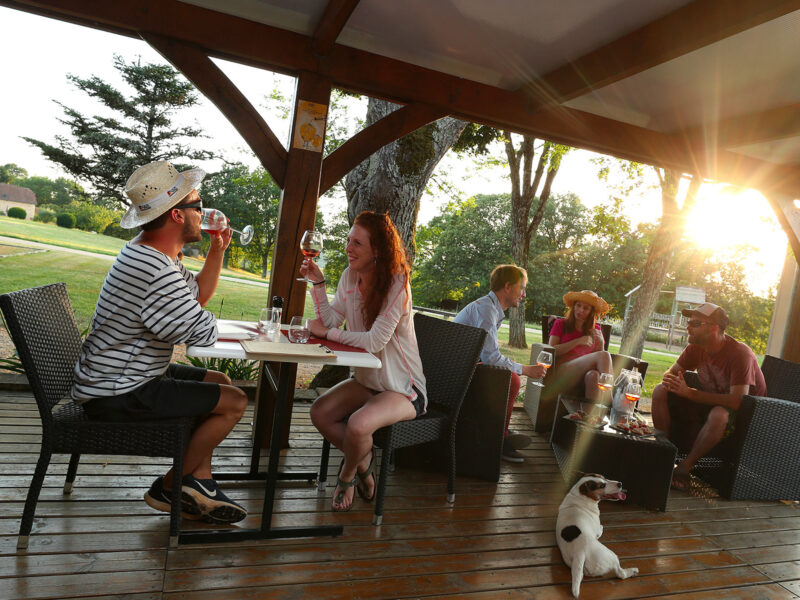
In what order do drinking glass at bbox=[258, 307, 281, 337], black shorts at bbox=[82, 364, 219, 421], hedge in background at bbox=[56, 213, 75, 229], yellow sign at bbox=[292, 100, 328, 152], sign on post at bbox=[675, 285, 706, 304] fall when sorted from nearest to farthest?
black shorts at bbox=[82, 364, 219, 421]
drinking glass at bbox=[258, 307, 281, 337]
yellow sign at bbox=[292, 100, 328, 152]
hedge in background at bbox=[56, 213, 75, 229]
sign on post at bbox=[675, 285, 706, 304]

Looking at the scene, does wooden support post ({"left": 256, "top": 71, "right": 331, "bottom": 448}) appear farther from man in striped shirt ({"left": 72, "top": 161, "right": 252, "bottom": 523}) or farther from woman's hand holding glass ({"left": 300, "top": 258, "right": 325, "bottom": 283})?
man in striped shirt ({"left": 72, "top": 161, "right": 252, "bottom": 523})

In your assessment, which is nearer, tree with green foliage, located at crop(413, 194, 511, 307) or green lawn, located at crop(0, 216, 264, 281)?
green lawn, located at crop(0, 216, 264, 281)

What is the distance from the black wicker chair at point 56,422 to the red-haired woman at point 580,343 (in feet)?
9.78

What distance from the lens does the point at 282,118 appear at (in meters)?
12.2

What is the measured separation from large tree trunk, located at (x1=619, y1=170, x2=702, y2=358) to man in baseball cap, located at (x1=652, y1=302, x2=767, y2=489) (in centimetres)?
673

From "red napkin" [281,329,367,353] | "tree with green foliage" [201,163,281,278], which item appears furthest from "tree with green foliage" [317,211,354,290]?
"red napkin" [281,329,367,353]

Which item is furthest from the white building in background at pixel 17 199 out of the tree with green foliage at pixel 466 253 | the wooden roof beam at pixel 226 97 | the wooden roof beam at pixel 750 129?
the tree with green foliage at pixel 466 253

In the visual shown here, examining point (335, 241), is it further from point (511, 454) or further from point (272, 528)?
point (272, 528)

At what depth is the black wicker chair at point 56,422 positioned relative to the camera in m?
1.92

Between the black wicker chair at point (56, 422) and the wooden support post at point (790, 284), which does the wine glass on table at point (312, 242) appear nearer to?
the black wicker chair at point (56, 422)

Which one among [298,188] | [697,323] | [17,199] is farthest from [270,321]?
[17,199]

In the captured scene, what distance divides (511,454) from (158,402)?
2.43 metres

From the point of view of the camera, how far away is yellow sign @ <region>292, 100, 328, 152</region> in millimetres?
3363

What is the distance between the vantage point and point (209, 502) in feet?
7.58
